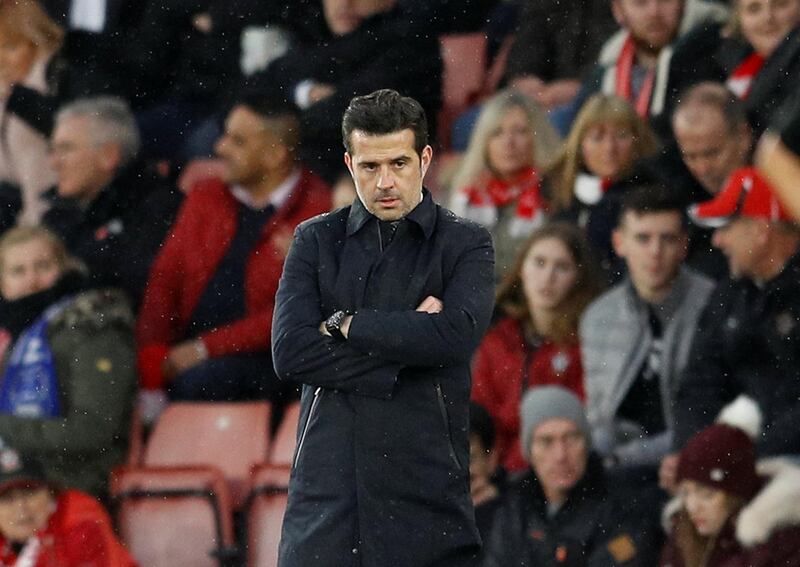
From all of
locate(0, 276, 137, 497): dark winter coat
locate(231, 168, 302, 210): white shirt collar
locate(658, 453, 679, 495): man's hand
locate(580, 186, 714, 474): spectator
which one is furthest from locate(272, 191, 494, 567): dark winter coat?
locate(231, 168, 302, 210): white shirt collar

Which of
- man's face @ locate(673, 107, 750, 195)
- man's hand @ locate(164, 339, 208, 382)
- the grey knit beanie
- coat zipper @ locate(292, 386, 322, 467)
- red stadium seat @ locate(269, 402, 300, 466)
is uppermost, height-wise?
man's face @ locate(673, 107, 750, 195)

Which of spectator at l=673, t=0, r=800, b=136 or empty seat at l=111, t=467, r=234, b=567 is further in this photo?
empty seat at l=111, t=467, r=234, b=567

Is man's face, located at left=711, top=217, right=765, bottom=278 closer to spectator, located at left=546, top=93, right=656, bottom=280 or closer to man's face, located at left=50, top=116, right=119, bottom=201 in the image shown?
spectator, located at left=546, top=93, right=656, bottom=280

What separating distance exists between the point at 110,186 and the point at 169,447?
143cm

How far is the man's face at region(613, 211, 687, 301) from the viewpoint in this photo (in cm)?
759

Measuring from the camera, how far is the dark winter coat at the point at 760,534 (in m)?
6.57

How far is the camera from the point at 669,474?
7.24 metres

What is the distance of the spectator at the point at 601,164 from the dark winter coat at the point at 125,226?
1965 millimetres

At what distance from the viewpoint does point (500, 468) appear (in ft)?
25.2

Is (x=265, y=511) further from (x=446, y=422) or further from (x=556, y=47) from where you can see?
(x=446, y=422)

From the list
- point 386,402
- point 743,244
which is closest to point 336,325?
point 386,402

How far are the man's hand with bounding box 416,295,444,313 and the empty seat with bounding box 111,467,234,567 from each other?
11.6 feet

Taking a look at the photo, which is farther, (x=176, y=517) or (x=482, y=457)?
(x=176, y=517)

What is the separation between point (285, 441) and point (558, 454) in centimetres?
129
